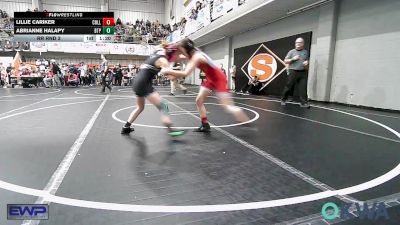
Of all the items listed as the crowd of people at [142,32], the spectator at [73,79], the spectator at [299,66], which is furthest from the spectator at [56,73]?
the spectator at [299,66]

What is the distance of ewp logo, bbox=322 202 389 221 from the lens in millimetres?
1800

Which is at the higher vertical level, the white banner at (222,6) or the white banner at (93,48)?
the white banner at (222,6)

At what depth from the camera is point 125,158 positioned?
3.01 metres

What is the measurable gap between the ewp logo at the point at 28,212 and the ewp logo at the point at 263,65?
35.5 feet

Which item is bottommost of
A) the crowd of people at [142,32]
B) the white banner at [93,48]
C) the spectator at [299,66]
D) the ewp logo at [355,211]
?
the ewp logo at [355,211]

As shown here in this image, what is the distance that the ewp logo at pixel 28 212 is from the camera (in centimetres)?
177

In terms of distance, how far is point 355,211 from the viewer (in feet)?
6.13

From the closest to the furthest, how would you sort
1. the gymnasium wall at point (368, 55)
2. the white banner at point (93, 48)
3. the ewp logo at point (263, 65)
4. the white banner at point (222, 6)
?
the gymnasium wall at point (368, 55)
the white banner at point (222, 6)
the ewp logo at point (263, 65)
the white banner at point (93, 48)

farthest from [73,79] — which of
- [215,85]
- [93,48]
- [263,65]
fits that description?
[215,85]

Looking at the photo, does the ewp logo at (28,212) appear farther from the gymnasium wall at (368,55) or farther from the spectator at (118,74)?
the spectator at (118,74)

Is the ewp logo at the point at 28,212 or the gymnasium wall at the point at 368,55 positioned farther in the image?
the gymnasium wall at the point at 368,55

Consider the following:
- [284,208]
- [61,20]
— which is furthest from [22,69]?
[284,208]
